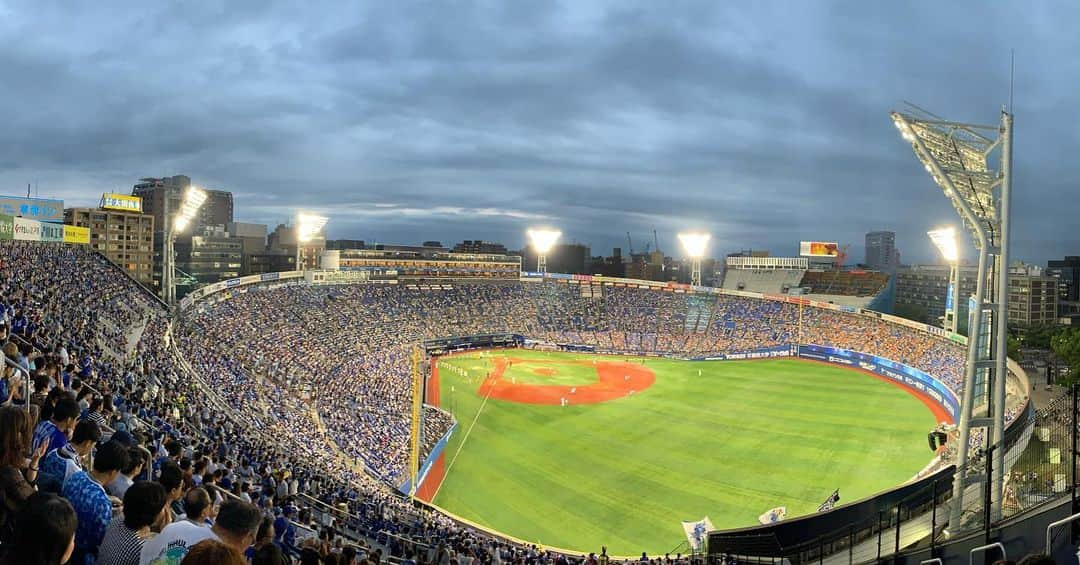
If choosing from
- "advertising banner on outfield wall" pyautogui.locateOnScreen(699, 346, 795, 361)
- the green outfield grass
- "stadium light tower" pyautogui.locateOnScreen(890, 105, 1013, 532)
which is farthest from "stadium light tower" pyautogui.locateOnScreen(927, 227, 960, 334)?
"stadium light tower" pyautogui.locateOnScreen(890, 105, 1013, 532)

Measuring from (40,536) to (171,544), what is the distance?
0.74m

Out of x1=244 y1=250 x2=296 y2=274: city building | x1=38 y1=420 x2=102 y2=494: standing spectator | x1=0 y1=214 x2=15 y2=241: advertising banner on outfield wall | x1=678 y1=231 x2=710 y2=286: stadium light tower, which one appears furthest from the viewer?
x1=244 y1=250 x2=296 y2=274: city building

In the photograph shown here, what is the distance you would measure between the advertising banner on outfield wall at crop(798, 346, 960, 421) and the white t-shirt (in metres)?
43.1

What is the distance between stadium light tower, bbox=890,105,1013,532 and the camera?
1427 cm

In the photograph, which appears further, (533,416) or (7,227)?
(533,416)

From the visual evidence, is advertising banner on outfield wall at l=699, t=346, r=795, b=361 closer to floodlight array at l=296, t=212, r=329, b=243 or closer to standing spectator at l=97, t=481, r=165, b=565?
floodlight array at l=296, t=212, r=329, b=243

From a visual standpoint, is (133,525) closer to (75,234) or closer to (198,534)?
(198,534)

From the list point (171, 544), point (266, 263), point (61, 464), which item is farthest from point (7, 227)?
point (266, 263)

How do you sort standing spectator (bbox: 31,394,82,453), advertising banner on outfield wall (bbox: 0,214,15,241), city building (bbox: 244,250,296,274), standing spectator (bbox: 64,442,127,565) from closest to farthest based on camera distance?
standing spectator (bbox: 64,442,127,565) → standing spectator (bbox: 31,394,82,453) → advertising banner on outfield wall (bbox: 0,214,15,241) → city building (bbox: 244,250,296,274)

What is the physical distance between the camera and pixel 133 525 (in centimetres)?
364

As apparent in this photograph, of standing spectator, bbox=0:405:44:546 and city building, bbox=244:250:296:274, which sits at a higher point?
city building, bbox=244:250:296:274

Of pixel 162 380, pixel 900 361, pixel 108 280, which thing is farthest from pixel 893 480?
pixel 108 280

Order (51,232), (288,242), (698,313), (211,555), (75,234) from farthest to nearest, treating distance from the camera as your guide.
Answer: (288,242)
(698,313)
(75,234)
(51,232)
(211,555)

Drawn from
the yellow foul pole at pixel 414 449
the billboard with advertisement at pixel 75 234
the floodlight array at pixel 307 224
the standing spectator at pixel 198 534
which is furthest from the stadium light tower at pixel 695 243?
the standing spectator at pixel 198 534
